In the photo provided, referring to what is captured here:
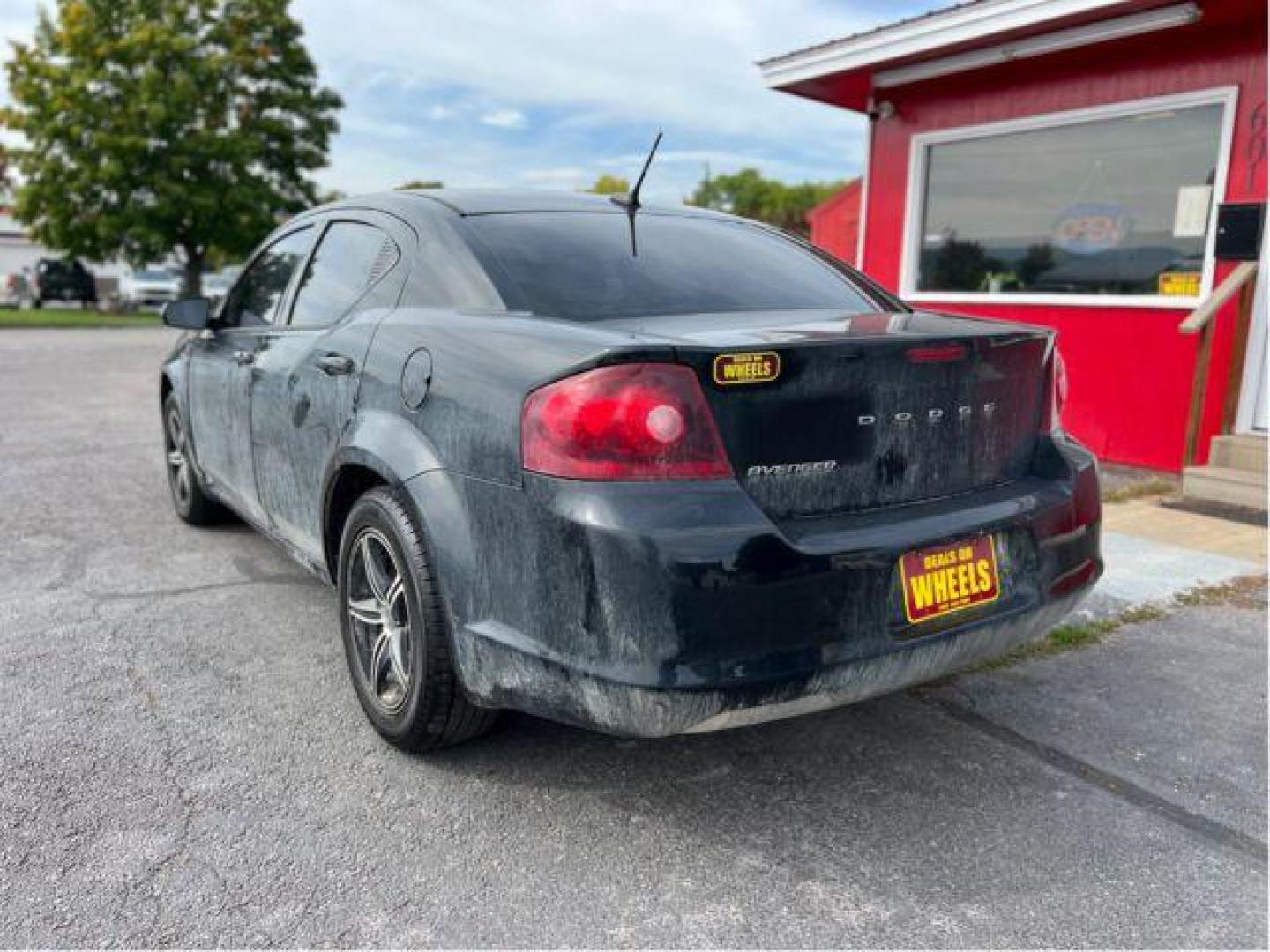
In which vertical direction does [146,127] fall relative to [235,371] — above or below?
above

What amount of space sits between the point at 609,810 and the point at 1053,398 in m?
1.66

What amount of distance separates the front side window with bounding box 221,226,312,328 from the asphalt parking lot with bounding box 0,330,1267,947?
3.96 feet

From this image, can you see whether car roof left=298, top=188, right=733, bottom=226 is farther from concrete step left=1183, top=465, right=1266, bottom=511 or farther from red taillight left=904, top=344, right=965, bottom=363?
concrete step left=1183, top=465, right=1266, bottom=511

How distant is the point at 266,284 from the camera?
4121mm

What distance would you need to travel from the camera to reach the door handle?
2.95m

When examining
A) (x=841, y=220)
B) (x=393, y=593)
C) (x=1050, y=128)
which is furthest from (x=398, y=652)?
(x=841, y=220)

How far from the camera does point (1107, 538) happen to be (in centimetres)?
518

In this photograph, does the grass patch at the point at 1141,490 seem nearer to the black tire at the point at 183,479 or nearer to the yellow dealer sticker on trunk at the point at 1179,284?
the yellow dealer sticker on trunk at the point at 1179,284

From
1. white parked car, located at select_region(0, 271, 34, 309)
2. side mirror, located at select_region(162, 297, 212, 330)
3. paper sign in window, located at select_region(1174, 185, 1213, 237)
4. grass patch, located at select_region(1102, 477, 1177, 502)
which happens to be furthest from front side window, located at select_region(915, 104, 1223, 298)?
white parked car, located at select_region(0, 271, 34, 309)

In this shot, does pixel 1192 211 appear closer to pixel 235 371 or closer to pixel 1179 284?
pixel 1179 284

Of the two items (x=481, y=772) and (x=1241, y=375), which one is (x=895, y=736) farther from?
(x=1241, y=375)

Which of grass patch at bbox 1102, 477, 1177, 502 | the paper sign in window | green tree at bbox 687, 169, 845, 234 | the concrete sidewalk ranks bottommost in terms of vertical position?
the concrete sidewalk

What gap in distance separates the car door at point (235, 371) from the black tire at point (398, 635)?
1126 millimetres

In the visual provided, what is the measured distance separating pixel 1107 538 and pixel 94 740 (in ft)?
15.2
